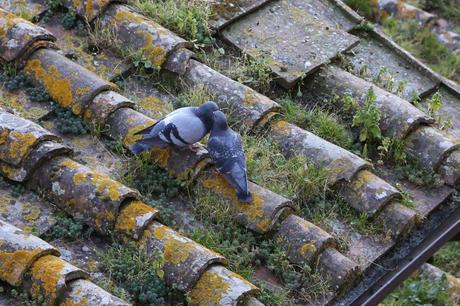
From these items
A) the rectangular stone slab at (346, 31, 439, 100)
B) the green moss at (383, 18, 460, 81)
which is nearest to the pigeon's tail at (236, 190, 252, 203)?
the rectangular stone slab at (346, 31, 439, 100)

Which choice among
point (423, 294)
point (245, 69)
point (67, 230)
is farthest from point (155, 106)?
point (423, 294)

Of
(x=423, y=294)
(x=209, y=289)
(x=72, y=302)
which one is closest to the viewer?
(x=72, y=302)

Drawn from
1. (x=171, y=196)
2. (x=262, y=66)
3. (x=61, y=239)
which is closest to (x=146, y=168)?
(x=171, y=196)

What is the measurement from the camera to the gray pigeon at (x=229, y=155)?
4676 mm

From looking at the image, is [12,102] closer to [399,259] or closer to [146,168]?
[146,168]

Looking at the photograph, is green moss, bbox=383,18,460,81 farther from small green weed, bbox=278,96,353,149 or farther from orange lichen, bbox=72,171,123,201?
orange lichen, bbox=72,171,123,201

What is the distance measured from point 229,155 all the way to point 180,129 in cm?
31

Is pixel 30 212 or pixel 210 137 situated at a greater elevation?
pixel 210 137

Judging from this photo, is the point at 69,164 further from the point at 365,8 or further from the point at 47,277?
the point at 365,8

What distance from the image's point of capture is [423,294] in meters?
8.34

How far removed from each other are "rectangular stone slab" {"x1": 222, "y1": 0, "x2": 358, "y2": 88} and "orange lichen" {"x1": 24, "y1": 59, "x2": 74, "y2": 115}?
4.23ft

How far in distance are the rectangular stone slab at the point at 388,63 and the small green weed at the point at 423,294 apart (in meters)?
2.68

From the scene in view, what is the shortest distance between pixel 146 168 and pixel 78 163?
384 mm

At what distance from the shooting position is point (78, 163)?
15.5ft
